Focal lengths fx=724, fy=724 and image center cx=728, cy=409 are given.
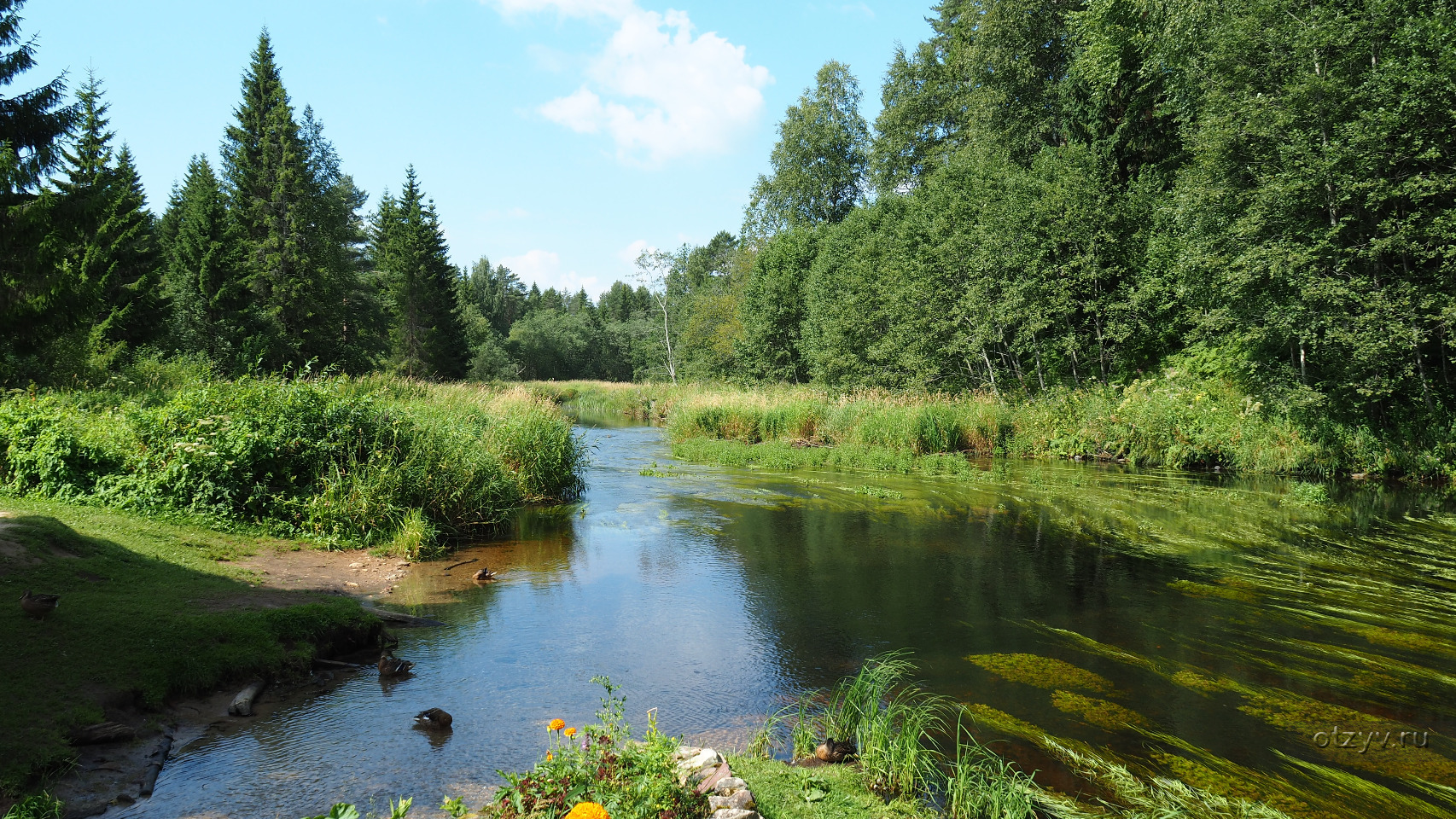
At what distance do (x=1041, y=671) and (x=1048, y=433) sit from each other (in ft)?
53.9

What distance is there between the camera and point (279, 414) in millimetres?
9953

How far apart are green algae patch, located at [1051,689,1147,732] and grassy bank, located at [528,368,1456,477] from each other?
40.6 feet

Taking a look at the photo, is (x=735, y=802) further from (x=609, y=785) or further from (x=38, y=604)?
(x=38, y=604)

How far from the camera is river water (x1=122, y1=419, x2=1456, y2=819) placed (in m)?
4.57

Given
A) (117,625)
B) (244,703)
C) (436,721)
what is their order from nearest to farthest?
(436,721)
(244,703)
(117,625)

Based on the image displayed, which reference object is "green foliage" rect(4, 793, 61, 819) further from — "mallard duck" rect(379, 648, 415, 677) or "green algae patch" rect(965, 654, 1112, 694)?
"green algae patch" rect(965, 654, 1112, 694)

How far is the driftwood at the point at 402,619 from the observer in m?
7.19

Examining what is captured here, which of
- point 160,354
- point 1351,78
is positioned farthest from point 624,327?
point 1351,78

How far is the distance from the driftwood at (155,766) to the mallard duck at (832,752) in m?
3.84

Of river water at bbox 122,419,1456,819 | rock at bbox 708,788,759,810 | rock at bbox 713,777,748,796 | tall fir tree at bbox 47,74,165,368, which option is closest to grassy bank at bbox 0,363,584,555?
river water at bbox 122,419,1456,819

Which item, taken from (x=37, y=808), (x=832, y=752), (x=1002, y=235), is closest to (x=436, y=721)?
(x=37, y=808)

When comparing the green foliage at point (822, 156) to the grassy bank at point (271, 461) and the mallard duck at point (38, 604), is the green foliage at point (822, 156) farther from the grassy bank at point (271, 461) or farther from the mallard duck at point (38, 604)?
the mallard duck at point (38, 604)

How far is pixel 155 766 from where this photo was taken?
4.29m

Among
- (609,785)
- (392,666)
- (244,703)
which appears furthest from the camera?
(392,666)
